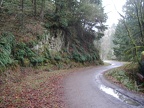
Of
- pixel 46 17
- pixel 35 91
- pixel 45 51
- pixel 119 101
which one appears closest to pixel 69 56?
pixel 45 51

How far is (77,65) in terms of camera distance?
24.3 m

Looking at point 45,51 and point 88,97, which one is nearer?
point 88,97

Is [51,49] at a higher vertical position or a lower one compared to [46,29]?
lower

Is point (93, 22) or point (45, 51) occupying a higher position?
point (93, 22)

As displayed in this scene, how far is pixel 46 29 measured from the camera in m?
21.1

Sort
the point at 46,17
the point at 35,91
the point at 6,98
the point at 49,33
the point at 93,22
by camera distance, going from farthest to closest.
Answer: the point at 93,22 < the point at 46,17 < the point at 49,33 < the point at 35,91 < the point at 6,98

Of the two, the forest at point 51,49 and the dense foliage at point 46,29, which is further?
the dense foliage at point 46,29

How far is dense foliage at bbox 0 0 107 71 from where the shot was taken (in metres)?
16.0

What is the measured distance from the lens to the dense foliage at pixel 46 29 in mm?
15965

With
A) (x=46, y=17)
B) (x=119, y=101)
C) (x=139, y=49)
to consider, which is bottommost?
(x=119, y=101)

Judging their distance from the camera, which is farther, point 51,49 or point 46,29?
point 51,49

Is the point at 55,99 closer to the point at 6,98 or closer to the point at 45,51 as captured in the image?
the point at 6,98

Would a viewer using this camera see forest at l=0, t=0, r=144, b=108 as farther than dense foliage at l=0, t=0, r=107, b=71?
No

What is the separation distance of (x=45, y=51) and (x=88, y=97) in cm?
1231
